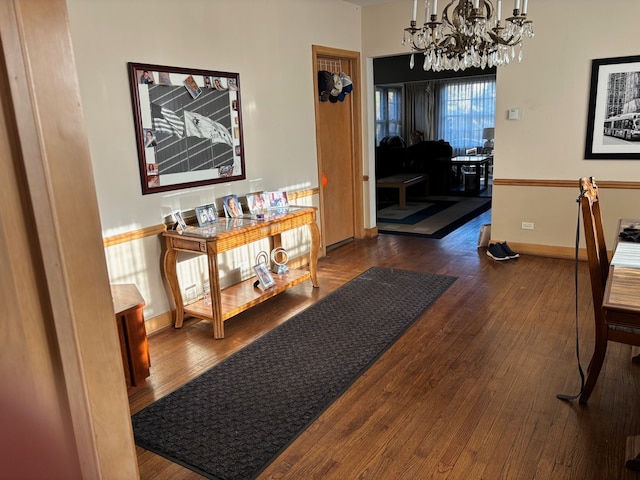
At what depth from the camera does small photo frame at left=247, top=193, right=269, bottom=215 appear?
4142mm

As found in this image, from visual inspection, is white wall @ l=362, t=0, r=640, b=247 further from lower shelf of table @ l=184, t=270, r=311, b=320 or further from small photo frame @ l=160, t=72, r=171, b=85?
small photo frame @ l=160, t=72, r=171, b=85

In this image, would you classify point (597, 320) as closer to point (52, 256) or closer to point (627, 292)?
point (627, 292)

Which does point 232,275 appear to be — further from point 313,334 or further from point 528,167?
point 528,167

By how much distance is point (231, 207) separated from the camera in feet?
13.1

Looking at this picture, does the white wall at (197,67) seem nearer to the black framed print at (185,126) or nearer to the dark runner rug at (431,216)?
the black framed print at (185,126)

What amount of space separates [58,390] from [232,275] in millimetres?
3338

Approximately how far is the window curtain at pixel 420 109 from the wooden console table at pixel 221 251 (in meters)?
8.39

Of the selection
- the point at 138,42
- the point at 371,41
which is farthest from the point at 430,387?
the point at 371,41

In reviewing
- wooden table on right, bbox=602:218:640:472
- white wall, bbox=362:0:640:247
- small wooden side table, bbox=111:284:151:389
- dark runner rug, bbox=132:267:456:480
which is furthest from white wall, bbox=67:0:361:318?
wooden table on right, bbox=602:218:640:472

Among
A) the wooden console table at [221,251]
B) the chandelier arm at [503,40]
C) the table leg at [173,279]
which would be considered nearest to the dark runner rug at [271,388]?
the wooden console table at [221,251]

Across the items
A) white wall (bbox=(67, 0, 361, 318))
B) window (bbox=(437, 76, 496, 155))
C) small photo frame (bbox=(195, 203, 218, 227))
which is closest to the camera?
white wall (bbox=(67, 0, 361, 318))

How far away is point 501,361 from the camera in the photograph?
2.97 metres

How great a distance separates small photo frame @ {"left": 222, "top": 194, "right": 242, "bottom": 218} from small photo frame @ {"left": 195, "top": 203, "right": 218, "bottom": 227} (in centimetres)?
14

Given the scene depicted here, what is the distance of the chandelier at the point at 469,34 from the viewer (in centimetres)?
284
